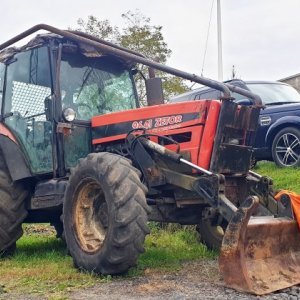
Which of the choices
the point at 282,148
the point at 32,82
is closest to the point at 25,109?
the point at 32,82

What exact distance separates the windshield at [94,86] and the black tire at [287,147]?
4.17 metres

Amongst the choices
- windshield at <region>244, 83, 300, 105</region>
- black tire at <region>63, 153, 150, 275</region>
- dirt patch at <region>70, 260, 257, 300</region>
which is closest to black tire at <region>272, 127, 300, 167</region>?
windshield at <region>244, 83, 300, 105</region>

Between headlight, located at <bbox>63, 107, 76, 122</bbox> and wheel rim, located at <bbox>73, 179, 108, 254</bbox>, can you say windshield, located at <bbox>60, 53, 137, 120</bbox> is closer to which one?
headlight, located at <bbox>63, 107, 76, 122</bbox>

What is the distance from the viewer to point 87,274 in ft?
18.7

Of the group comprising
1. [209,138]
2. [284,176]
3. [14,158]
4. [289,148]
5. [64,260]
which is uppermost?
[209,138]

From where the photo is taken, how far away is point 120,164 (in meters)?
5.76

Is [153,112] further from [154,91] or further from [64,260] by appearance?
[64,260]

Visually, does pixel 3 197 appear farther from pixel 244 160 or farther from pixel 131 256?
pixel 244 160

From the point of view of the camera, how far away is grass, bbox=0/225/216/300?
533 centimetres

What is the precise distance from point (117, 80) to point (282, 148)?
4632 mm

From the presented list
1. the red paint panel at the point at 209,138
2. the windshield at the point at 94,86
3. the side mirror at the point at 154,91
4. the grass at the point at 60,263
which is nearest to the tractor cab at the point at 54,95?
the windshield at the point at 94,86

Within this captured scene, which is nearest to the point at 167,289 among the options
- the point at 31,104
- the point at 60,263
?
the point at 60,263

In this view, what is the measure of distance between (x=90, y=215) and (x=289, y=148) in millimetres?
5888

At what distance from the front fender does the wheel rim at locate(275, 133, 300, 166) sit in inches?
8.6
